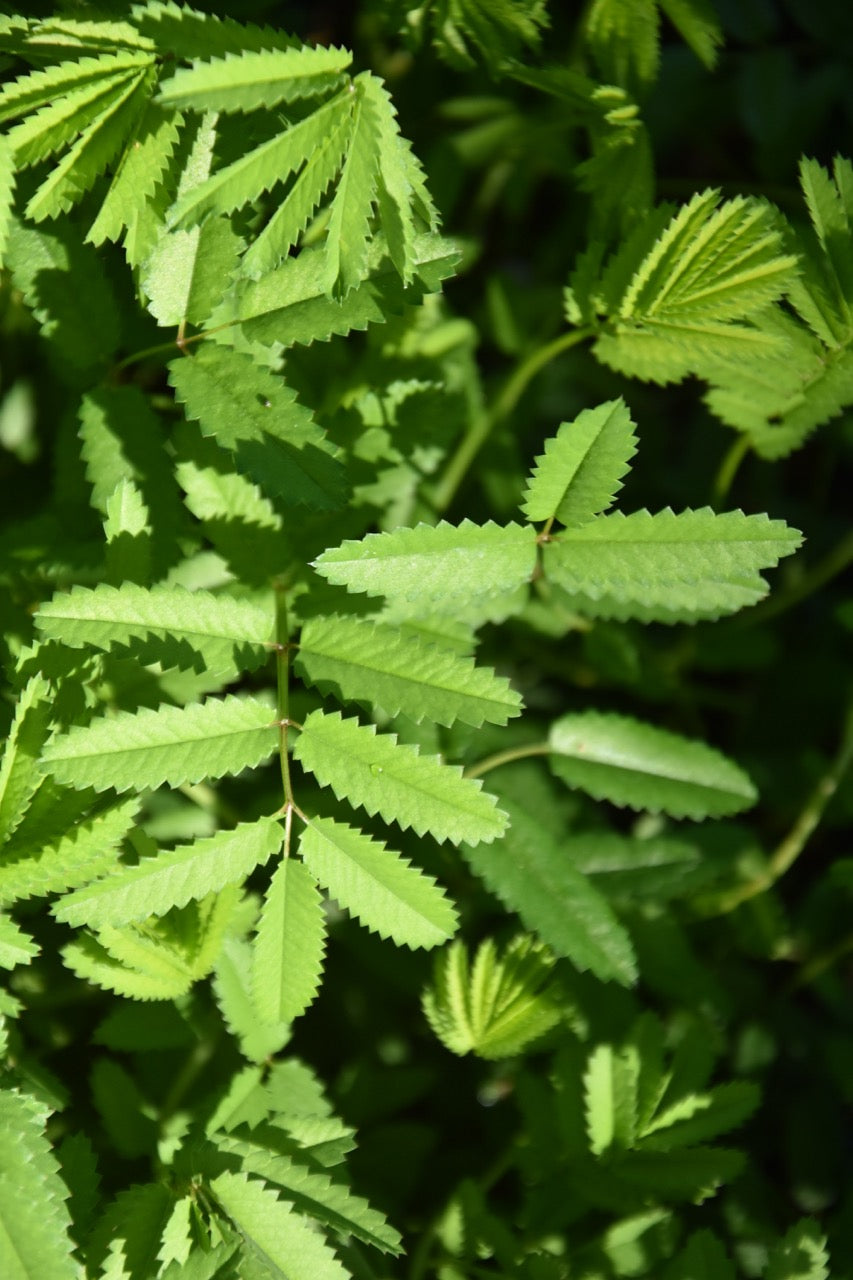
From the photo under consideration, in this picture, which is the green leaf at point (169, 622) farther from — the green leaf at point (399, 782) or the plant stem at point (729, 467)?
the plant stem at point (729, 467)

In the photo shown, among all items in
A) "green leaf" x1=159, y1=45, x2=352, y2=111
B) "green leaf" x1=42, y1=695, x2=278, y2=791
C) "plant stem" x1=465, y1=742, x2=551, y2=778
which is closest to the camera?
"green leaf" x1=159, y1=45, x2=352, y2=111

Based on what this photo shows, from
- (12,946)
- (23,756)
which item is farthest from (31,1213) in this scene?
(23,756)

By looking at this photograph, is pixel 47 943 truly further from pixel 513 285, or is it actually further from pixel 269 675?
pixel 513 285

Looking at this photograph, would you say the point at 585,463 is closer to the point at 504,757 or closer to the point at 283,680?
the point at 283,680

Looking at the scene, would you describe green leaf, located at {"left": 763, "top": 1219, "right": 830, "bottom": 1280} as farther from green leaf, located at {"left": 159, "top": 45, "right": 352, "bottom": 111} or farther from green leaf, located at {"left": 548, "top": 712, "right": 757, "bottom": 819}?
green leaf, located at {"left": 159, "top": 45, "right": 352, "bottom": 111}

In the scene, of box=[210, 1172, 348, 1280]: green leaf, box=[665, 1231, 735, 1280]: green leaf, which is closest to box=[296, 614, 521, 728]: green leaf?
box=[210, 1172, 348, 1280]: green leaf

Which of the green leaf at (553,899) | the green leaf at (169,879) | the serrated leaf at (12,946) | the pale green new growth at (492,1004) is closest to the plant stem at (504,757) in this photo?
the green leaf at (553,899)
